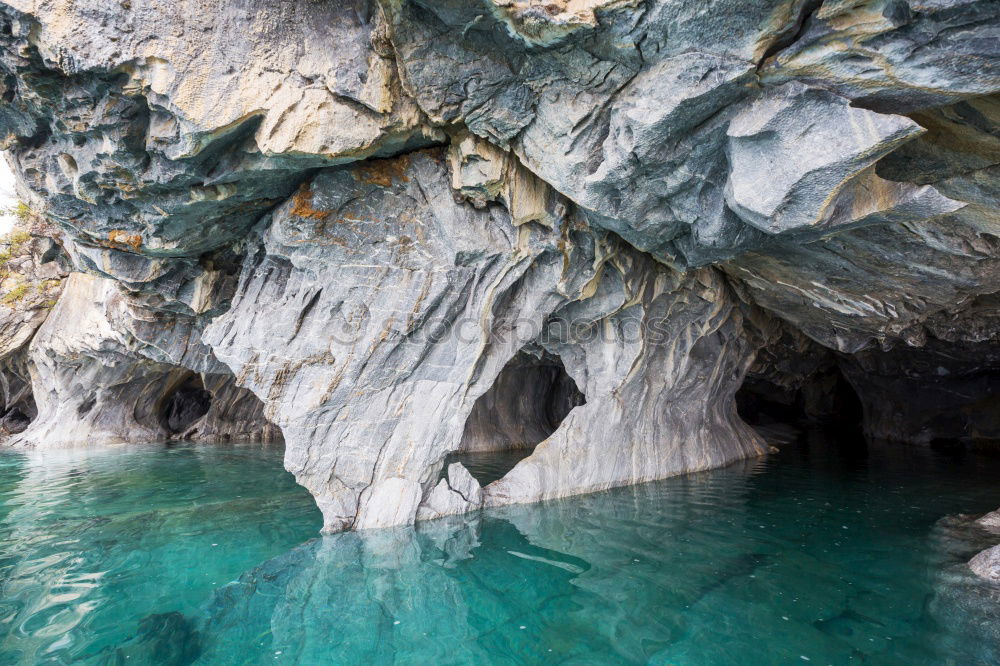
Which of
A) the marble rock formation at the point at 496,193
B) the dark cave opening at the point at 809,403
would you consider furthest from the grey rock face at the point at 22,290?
the dark cave opening at the point at 809,403

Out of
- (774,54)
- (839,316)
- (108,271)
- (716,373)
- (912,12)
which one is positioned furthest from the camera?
(716,373)

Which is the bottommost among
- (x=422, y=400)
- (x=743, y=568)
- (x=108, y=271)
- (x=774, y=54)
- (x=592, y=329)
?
(x=743, y=568)

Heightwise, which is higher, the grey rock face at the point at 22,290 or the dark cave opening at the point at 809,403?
the grey rock face at the point at 22,290

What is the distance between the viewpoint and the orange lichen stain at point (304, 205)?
8.82 meters

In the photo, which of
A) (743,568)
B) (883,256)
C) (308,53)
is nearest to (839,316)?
(883,256)

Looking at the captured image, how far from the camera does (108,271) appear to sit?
11.0 m

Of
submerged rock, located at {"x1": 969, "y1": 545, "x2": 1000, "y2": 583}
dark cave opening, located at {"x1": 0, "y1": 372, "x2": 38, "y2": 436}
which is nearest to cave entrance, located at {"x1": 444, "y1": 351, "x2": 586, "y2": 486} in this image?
submerged rock, located at {"x1": 969, "y1": 545, "x2": 1000, "y2": 583}

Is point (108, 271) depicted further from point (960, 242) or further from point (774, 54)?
point (960, 242)

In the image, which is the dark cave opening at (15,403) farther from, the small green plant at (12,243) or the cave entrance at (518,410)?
the cave entrance at (518,410)

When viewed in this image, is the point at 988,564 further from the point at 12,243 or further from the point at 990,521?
the point at 12,243

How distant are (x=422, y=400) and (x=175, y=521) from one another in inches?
211

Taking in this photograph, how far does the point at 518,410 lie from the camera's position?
73.9ft

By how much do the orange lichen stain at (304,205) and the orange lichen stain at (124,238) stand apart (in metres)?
3.36

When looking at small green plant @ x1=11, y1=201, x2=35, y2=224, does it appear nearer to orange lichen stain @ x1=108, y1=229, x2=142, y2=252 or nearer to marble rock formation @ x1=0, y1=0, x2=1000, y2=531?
marble rock formation @ x1=0, y1=0, x2=1000, y2=531
